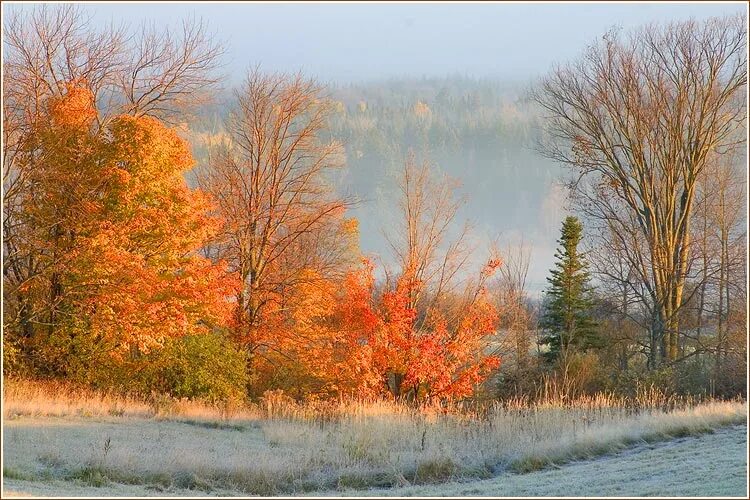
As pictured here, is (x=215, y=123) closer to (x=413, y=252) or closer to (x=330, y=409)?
(x=413, y=252)

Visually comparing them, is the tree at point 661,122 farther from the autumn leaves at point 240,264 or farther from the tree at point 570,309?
the autumn leaves at point 240,264

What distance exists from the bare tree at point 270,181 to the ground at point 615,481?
19750mm

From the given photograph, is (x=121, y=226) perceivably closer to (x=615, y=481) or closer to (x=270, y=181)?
(x=270, y=181)

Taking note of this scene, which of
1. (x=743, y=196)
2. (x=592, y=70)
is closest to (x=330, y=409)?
(x=592, y=70)

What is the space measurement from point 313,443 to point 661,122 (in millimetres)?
23540

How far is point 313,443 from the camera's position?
59.7 feet

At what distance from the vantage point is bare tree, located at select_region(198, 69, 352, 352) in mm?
34438

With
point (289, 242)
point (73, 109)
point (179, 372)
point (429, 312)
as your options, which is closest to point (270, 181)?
point (289, 242)

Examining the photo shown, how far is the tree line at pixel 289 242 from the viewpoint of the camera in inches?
1065

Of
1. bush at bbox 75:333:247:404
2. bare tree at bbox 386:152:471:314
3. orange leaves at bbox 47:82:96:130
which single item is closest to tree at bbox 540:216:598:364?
bare tree at bbox 386:152:471:314

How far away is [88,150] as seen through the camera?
27.1 meters

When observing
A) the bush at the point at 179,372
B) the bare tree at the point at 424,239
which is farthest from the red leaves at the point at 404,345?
the bush at the point at 179,372

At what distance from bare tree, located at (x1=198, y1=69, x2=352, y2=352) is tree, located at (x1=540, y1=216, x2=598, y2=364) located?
34.3 ft

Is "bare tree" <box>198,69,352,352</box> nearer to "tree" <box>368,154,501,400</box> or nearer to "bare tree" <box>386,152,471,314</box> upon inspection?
"bare tree" <box>386,152,471,314</box>
